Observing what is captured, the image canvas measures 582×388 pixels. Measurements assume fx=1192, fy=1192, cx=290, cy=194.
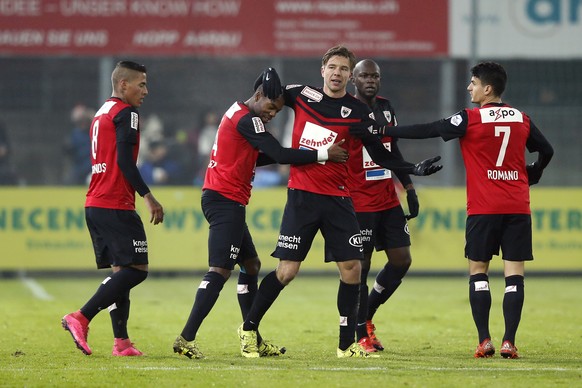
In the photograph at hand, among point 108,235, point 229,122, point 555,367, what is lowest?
point 555,367

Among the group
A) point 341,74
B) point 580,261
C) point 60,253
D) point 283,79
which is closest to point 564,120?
point 580,261

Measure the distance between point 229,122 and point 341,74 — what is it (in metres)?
0.89

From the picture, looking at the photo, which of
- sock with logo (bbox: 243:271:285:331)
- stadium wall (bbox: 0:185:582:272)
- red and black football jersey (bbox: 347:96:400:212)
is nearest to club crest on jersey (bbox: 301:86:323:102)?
red and black football jersey (bbox: 347:96:400:212)

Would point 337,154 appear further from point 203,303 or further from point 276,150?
point 203,303

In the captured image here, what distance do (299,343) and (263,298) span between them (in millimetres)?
1287

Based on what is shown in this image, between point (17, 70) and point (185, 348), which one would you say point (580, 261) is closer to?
point (17, 70)

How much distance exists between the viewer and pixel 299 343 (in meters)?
9.93

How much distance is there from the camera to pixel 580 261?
17.9 m

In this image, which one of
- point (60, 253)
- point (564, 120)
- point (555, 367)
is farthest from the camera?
point (564, 120)

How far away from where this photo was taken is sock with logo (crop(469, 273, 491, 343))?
8.90 meters

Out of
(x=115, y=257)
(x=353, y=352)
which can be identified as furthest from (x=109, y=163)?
(x=353, y=352)

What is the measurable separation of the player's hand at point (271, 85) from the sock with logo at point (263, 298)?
4.31 feet

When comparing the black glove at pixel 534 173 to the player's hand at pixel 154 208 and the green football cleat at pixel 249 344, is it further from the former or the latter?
the player's hand at pixel 154 208

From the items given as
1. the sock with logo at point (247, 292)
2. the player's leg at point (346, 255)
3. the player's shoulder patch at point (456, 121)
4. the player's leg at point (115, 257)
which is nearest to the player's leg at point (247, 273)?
the sock with logo at point (247, 292)
